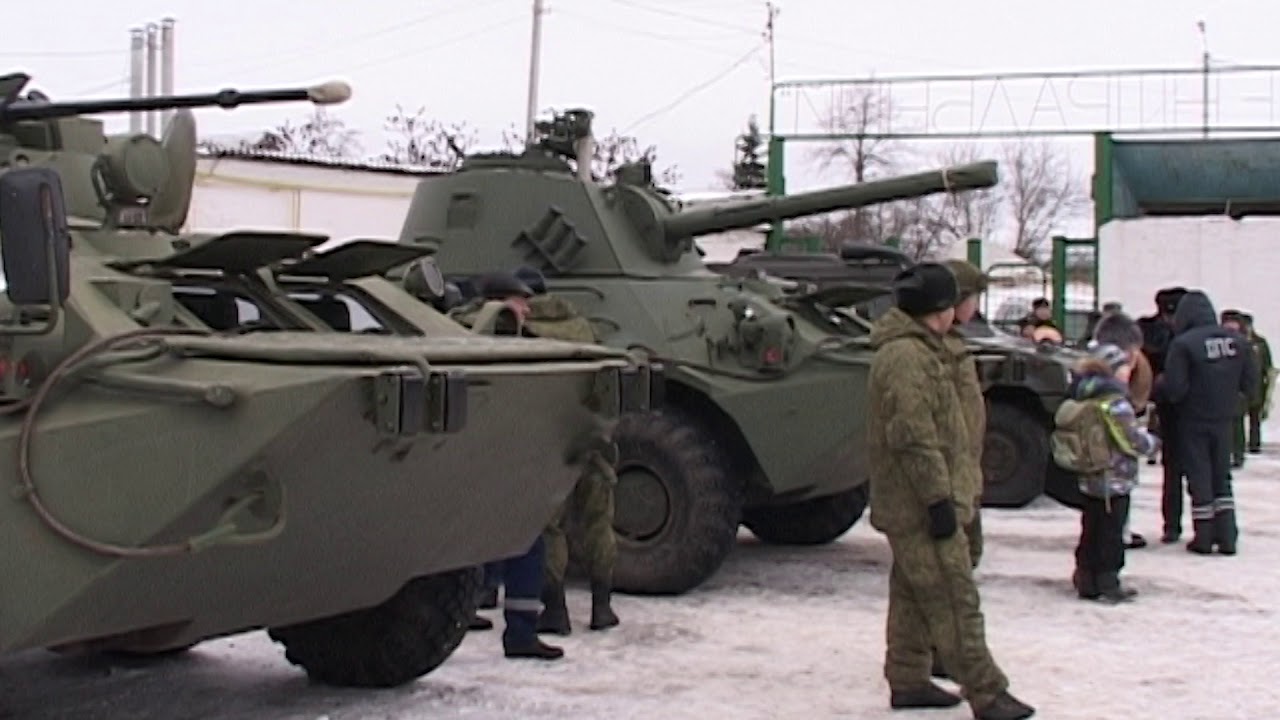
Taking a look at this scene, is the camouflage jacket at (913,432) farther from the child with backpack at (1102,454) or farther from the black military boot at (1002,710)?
→ the child with backpack at (1102,454)

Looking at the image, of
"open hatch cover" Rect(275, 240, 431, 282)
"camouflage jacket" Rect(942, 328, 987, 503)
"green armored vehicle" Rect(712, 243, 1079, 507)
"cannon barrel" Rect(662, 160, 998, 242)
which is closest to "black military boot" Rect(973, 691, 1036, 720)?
"camouflage jacket" Rect(942, 328, 987, 503)

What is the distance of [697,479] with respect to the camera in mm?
8289

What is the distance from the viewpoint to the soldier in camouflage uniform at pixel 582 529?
7301 millimetres

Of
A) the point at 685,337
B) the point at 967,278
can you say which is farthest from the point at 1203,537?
the point at 967,278

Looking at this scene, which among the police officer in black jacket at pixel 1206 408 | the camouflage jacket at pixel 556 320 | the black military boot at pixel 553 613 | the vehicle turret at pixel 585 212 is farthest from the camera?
the police officer in black jacket at pixel 1206 408

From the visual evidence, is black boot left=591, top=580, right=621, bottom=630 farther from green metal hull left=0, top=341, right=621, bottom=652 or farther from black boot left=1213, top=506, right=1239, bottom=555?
black boot left=1213, top=506, right=1239, bottom=555

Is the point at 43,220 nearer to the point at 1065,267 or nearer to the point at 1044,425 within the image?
the point at 1044,425

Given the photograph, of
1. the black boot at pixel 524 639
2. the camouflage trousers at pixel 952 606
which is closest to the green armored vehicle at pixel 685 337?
the black boot at pixel 524 639

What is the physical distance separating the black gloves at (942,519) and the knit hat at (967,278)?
1.17 meters

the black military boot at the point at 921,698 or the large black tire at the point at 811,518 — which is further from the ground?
the large black tire at the point at 811,518

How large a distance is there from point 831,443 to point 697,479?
2.21 feet

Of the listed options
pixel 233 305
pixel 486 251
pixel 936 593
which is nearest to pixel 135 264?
pixel 233 305

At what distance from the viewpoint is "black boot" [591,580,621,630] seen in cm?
753

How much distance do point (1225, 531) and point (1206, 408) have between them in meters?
0.68
